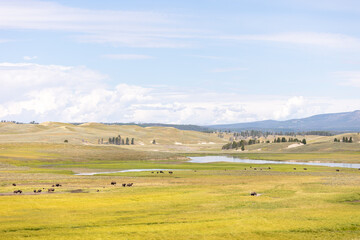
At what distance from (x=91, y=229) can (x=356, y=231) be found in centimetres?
Answer: 2330

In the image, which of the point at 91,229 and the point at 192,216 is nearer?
the point at 91,229

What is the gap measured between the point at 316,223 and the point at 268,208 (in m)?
8.86

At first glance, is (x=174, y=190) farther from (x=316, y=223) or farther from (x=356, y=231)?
(x=356, y=231)

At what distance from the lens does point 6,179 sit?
81.4 metres

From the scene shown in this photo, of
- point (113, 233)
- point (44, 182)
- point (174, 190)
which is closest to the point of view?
point (113, 233)

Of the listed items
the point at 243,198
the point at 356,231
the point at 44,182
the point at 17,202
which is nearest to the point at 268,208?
the point at 243,198

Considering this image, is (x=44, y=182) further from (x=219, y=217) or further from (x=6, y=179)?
(x=219, y=217)

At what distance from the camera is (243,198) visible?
2285 inches

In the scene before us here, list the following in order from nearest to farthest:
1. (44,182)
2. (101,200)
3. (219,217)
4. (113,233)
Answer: (113,233) → (219,217) → (101,200) → (44,182)

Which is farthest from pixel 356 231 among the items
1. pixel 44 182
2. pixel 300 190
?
pixel 44 182

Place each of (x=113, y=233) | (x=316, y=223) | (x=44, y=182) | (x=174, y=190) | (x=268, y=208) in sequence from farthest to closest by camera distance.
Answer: (x=44, y=182) → (x=174, y=190) → (x=268, y=208) → (x=316, y=223) → (x=113, y=233)

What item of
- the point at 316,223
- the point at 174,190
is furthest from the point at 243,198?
the point at 316,223

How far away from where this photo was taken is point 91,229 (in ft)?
130

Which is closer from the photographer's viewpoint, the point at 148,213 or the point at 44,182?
the point at 148,213
